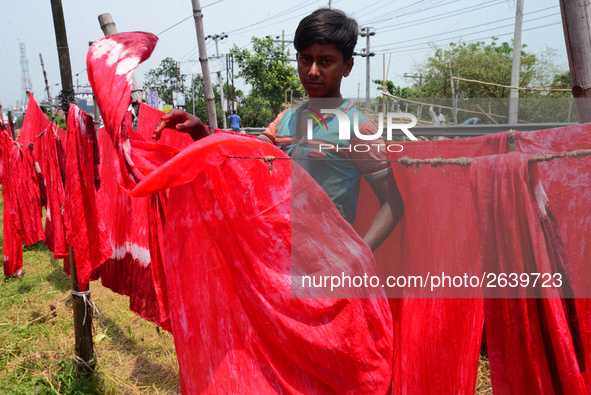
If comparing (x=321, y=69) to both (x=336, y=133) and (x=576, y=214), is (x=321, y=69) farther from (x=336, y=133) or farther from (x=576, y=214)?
(x=576, y=214)

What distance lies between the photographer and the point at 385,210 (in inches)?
50.5

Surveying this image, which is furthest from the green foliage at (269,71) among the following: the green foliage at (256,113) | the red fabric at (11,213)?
the red fabric at (11,213)

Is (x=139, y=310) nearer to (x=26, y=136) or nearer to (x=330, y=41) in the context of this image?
(x=330, y=41)

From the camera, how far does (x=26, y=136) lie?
3.87 metres

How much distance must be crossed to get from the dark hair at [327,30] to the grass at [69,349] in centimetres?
224

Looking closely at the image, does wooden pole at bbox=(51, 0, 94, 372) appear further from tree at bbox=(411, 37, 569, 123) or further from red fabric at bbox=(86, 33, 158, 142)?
tree at bbox=(411, 37, 569, 123)

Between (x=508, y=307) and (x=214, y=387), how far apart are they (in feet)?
3.01

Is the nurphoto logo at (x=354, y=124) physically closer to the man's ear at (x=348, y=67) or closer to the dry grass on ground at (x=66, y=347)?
the man's ear at (x=348, y=67)

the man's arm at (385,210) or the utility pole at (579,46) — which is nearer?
→ the man's arm at (385,210)

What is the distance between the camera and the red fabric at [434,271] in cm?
118

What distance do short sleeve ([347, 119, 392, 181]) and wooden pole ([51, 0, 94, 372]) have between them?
1.82 meters

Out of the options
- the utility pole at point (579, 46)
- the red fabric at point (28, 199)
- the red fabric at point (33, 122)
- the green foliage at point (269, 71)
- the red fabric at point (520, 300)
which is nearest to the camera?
the red fabric at point (520, 300)

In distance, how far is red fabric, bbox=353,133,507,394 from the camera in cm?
118

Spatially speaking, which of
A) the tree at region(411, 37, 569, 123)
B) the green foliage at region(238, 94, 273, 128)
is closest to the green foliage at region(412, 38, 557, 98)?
the tree at region(411, 37, 569, 123)
